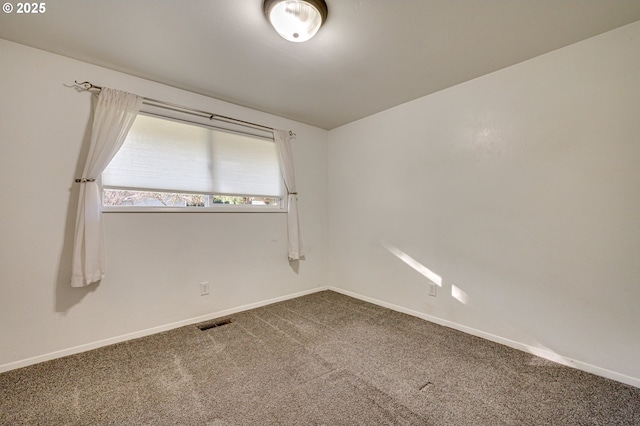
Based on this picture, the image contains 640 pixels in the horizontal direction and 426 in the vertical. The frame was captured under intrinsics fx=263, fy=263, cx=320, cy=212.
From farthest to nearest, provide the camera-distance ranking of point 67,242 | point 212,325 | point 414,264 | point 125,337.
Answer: point 414,264 < point 212,325 < point 125,337 < point 67,242

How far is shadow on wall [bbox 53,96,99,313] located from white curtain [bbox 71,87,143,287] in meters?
0.09

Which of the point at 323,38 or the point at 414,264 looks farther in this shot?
the point at 414,264

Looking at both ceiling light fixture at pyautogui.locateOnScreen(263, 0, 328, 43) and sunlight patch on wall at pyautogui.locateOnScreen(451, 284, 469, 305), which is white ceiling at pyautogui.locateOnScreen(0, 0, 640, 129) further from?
sunlight patch on wall at pyautogui.locateOnScreen(451, 284, 469, 305)

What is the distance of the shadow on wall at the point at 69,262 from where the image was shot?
214 centimetres

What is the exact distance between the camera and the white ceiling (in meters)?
1.66

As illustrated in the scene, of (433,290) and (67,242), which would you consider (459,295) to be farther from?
(67,242)

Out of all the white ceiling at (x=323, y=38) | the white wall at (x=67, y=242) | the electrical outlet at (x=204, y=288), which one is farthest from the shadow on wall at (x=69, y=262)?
the electrical outlet at (x=204, y=288)

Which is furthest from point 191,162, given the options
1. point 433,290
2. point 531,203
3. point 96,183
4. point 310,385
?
point 531,203

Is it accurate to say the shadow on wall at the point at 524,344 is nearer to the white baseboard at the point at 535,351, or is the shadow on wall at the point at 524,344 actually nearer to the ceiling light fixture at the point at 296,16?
the white baseboard at the point at 535,351

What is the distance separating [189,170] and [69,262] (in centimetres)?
127

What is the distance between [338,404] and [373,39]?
2505 mm

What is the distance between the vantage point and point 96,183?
7.32 feet

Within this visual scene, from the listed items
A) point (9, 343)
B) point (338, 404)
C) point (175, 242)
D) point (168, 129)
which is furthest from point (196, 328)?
point (168, 129)

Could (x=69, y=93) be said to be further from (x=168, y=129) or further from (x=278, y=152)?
(x=278, y=152)
